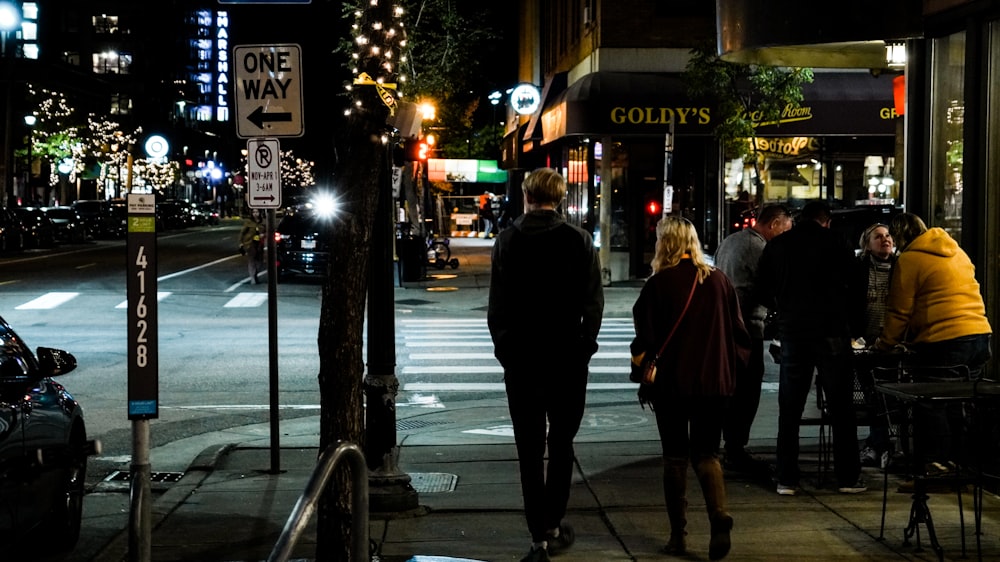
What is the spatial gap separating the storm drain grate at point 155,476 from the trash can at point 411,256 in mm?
19272

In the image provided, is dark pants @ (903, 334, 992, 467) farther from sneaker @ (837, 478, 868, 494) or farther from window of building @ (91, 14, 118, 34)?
window of building @ (91, 14, 118, 34)

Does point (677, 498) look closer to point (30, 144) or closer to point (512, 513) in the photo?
point (512, 513)

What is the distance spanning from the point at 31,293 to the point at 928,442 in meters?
21.7

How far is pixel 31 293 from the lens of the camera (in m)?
25.5

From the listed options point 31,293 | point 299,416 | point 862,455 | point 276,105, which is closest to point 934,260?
point 862,455

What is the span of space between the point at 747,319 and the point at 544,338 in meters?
2.87

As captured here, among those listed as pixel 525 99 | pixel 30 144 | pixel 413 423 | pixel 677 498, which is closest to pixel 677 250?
pixel 677 498

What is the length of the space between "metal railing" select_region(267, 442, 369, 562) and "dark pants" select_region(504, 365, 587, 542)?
5.61 feet

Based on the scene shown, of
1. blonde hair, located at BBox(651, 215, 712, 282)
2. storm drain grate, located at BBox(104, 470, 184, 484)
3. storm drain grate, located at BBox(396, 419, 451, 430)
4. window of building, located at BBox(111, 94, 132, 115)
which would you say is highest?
window of building, located at BBox(111, 94, 132, 115)

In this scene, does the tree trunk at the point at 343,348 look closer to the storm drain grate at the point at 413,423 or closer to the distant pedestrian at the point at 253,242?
the storm drain grate at the point at 413,423

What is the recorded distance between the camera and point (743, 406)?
9.09m

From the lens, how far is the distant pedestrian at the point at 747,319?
29.8ft

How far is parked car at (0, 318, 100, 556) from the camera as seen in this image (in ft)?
20.3

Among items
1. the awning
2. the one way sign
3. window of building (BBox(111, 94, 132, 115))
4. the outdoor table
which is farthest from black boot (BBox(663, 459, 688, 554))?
window of building (BBox(111, 94, 132, 115))
